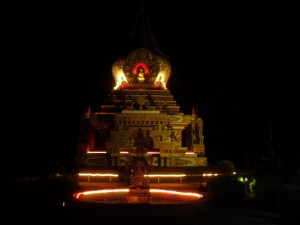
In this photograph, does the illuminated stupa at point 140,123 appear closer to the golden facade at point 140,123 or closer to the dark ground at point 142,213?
the golden facade at point 140,123

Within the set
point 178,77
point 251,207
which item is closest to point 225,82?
point 178,77

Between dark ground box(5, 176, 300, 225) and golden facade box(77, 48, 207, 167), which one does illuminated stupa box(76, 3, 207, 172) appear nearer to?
golden facade box(77, 48, 207, 167)

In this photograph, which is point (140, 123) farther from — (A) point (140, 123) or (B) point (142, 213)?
(B) point (142, 213)

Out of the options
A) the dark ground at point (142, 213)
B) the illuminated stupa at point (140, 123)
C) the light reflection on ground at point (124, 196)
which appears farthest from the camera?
the illuminated stupa at point (140, 123)

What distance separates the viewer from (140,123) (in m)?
28.1

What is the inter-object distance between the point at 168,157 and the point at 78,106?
532 inches

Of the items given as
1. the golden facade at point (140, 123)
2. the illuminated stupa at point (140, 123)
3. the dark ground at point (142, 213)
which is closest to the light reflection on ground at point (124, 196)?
the dark ground at point (142, 213)

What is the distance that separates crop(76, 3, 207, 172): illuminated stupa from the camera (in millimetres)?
26578

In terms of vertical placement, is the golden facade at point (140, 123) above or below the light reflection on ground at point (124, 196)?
above

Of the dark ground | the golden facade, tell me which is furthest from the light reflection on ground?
the golden facade

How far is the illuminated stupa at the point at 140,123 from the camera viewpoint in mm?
26578

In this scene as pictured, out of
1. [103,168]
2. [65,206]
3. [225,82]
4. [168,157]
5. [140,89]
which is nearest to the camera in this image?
[65,206]

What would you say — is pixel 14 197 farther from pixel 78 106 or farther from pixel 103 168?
pixel 78 106

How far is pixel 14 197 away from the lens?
12.2 meters
